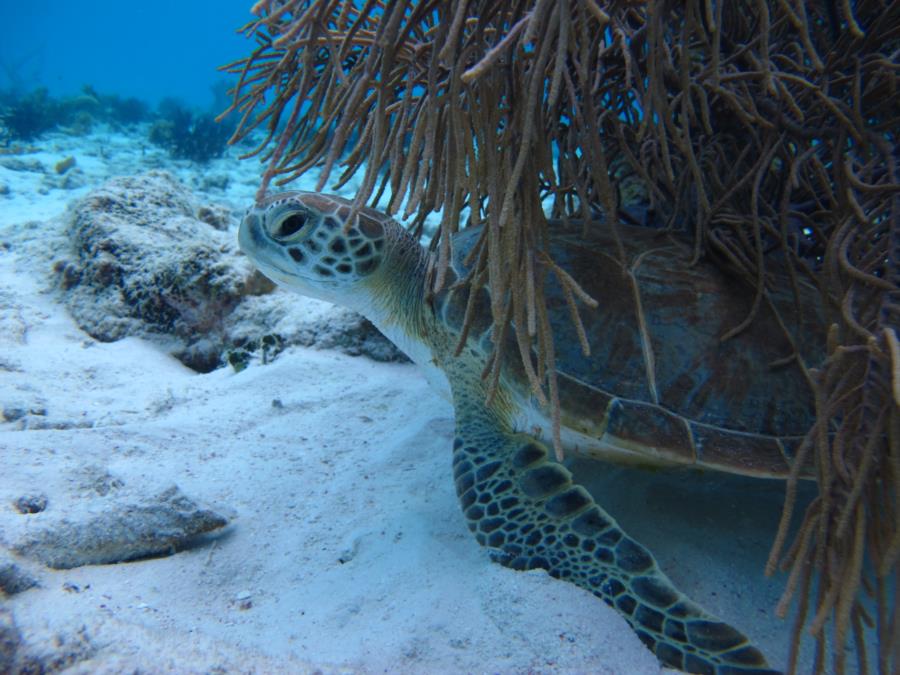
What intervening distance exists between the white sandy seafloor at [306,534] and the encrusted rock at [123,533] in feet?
0.18

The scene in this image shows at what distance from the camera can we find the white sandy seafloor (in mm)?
1293

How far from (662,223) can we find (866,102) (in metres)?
1.07

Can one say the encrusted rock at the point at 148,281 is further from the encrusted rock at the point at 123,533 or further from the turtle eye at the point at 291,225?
the encrusted rock at the point at 123,533

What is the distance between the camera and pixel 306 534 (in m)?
1.92

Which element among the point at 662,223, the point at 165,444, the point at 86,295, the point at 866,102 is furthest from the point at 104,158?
the point at 866,102

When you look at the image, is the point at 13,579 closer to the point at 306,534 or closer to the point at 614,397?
the point at 306,534

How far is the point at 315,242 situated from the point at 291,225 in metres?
0.14

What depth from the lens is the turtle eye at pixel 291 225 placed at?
94.6 inches

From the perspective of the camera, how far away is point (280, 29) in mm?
1859

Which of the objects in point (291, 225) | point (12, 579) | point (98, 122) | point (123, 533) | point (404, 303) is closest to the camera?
point (12, 579)

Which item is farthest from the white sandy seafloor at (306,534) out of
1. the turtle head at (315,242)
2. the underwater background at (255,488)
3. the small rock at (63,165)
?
the small rock at (63,165)

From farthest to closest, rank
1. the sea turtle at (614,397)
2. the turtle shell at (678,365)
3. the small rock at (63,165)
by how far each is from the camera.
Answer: the small rock at (63,165), the turtle shell at (678,365), the sea turtle at (614,397)

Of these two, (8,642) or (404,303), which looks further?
(404,303)

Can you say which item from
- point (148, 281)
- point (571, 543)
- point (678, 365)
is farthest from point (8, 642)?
point (148, 281)
